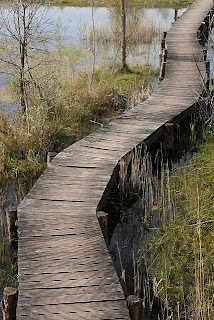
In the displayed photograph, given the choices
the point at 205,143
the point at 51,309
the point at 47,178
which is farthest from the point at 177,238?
the point at 205,143

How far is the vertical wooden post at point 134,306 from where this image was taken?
4227 mm

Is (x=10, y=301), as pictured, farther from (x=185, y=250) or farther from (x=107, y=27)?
(x=107, y=27)

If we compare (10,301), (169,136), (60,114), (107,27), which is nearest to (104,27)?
(107,27)

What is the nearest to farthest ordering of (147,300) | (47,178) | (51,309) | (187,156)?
(51,309) < (147,300) < (47,178) < (187,156)

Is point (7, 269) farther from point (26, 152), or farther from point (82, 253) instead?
point (26, 152)

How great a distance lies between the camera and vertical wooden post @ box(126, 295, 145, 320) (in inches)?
166

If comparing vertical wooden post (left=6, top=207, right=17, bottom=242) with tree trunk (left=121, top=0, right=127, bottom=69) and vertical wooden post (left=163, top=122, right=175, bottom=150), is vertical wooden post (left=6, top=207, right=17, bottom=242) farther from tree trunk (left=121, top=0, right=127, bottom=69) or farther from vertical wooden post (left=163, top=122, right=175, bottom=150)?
tree trunk (left=121, top=0, right=127, bottom=69)

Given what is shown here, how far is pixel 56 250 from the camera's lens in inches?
199

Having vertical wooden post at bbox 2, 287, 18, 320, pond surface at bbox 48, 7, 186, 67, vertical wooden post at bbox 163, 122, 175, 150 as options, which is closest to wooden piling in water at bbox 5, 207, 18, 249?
vertical wooden post at bbox 2, 287, 18, 320

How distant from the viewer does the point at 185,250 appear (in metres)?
5.96

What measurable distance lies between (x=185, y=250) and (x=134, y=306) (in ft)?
6.04

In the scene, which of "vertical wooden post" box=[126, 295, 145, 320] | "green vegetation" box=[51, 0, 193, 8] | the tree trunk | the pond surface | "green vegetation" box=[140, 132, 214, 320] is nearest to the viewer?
"vertical wooden post" box=[126, 295, 145, 320]

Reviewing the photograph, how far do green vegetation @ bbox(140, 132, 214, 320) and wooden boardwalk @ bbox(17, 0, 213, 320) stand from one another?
→ 609 millimetres

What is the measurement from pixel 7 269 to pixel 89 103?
218 inches
